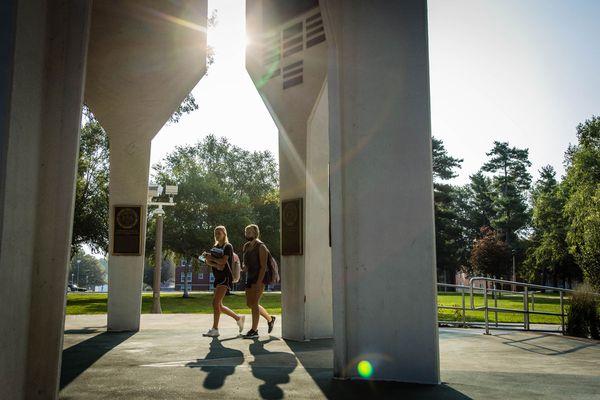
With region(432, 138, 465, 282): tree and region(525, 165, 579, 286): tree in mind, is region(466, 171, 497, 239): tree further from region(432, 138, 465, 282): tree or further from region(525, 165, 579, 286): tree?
region(525, 165, 579, 286): tree

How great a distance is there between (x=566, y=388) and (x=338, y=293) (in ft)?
7.61

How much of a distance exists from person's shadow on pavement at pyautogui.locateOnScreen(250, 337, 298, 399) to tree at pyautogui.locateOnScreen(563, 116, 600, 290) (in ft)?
85.3

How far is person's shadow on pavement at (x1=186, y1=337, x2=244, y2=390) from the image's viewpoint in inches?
210

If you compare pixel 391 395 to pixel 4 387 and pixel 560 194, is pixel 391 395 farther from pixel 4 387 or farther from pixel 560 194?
pixel 560 194

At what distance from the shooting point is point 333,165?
5.89 metres

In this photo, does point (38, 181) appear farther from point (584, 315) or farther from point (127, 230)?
point (584, 315)

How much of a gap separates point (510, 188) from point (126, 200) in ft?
211

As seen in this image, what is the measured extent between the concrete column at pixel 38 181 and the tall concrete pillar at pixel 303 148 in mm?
5266

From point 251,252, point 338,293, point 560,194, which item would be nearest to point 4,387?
point 338,293

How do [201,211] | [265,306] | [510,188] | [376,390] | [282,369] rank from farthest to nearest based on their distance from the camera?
[510,188], [201,211], [265,306], [282,369], [376,390]

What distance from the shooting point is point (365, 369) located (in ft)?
17.9

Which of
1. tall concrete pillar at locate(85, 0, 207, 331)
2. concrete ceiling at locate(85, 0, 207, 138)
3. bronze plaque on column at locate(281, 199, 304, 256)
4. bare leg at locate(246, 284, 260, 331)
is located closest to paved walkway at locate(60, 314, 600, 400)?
bare leg at locate(246, 284, 260, 331)

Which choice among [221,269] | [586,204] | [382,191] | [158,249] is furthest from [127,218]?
[586,204]

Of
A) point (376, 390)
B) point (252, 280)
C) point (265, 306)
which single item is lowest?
point (265, 306)
